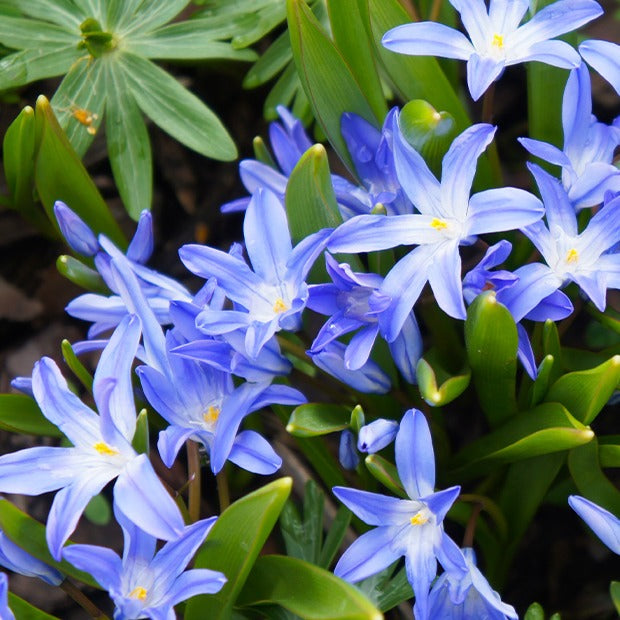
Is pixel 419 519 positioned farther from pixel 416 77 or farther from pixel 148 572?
pixel 416 77

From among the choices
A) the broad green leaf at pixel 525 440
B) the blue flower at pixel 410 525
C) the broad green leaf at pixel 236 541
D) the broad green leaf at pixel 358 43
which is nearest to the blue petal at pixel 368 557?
the blue flower at pixel 410 525

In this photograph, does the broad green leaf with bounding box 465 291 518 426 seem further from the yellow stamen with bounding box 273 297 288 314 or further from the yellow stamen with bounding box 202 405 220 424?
the yellow stamen with bounding box 202 405 220 424

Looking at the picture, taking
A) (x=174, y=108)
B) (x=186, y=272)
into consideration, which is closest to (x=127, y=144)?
(x=174, y=108)

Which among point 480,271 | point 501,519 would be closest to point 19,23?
point 480,271

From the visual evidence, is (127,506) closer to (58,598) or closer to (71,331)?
(58,598)

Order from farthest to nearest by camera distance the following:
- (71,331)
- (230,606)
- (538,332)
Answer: (71,331) < (538,332) < (230,606)

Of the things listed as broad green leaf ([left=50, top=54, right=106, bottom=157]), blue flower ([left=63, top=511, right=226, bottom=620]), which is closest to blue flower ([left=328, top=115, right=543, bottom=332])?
blue flower ([left=63, top=511, right=226, bottom=620])

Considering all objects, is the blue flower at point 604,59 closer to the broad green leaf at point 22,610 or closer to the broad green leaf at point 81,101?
the broad green leaf at point 81,101
